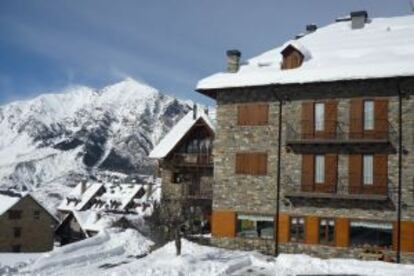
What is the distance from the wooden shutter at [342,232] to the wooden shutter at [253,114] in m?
6.59

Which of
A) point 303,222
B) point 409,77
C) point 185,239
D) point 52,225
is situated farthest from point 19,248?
point 409,77

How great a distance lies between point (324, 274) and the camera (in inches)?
1056

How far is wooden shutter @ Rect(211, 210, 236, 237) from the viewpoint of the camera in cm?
3403

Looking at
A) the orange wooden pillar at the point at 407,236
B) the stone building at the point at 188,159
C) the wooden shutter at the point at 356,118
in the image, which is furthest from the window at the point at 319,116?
the stone building at the point at 188,159

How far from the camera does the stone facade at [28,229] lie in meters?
72.9

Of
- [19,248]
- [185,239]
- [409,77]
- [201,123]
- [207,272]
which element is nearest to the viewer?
[207,272]

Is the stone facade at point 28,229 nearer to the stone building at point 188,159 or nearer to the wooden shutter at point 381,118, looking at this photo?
the stone building at point 188,159

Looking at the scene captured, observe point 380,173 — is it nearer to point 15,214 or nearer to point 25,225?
point 15,214

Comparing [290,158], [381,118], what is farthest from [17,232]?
[381,118]

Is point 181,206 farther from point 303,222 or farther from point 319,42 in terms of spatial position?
point 319,42

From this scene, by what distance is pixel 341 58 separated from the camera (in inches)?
1270

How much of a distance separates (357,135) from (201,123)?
18619mm

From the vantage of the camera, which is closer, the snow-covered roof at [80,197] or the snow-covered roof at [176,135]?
the snow-covered roof at [176,135]

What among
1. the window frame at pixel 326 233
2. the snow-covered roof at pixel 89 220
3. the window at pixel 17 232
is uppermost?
the window frame at pixel 326 233
